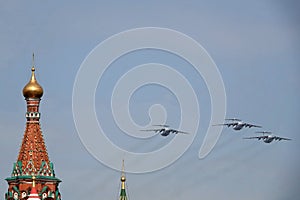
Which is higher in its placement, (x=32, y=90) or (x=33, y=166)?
(x=32, y=90)

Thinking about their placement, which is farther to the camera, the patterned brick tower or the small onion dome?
the small onion dome

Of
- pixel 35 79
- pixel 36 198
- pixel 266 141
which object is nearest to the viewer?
pixel 266 141

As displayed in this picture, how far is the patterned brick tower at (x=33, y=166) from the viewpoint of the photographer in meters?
122

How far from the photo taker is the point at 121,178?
13562 centimetres

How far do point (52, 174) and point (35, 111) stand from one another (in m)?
5.88

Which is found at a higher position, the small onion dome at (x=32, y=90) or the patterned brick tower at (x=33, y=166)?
the small onion dome at (x=32, y=90)

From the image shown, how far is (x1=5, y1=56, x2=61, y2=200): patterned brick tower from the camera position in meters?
122

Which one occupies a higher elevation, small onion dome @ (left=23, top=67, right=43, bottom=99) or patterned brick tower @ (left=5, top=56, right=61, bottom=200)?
small onion dome @ (left=23, top=67, right=43, bottom=99)

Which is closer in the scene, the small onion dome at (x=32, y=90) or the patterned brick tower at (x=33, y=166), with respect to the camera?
the patterned brick tower at (x=33, y=166)

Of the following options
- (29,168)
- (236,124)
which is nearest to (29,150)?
(29,168)

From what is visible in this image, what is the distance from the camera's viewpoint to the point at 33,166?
123 meters

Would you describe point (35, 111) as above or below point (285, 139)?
above

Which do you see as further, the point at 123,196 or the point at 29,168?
the point at 123,196

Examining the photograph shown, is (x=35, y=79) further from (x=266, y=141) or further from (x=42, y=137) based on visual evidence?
(x=266, y=141)
